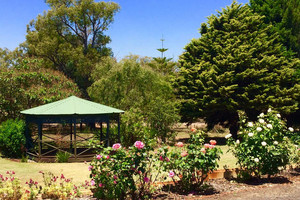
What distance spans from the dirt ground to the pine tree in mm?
10199

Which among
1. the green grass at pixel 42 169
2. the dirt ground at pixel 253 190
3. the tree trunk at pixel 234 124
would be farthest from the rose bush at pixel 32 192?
the tree trunk at pixel 234 124

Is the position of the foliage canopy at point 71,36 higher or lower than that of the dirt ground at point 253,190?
higher

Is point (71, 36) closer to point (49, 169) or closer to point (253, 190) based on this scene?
point (49, 169)

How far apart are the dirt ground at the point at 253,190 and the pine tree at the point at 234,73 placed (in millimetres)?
10199

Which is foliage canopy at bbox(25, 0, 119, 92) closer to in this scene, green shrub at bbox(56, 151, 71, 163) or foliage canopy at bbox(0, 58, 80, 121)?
foliage canopy at bbox(0, 58, 80, 121)

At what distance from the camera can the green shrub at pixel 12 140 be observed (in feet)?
47.5

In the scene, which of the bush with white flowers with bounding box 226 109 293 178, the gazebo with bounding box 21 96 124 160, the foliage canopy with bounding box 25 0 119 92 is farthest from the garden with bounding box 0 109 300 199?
the foliage canopy with bounding box 25 0 119 92

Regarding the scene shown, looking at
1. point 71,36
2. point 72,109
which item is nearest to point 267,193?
point 72,109

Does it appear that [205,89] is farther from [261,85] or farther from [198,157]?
[198,157]

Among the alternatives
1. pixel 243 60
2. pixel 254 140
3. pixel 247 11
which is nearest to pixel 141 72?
pixel 243 60

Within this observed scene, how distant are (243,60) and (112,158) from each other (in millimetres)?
15349

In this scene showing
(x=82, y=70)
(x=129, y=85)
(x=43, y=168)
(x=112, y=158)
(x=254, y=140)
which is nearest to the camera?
(x=112, y=158)

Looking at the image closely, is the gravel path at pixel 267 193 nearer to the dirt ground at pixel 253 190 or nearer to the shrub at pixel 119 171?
the dirt ground at pixel 253 190

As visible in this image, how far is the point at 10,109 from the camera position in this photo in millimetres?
19969
